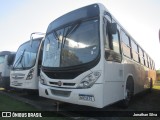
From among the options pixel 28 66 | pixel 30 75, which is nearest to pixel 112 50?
pixel 30 75

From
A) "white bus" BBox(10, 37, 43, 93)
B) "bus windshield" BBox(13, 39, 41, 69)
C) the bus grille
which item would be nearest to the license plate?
the bus grille

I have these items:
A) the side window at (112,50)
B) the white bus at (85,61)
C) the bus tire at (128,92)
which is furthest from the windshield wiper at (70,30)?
the bus tire at (128,92)

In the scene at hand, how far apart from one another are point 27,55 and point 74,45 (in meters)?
4.36

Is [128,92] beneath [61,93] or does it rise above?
beneath

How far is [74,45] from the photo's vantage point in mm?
5730

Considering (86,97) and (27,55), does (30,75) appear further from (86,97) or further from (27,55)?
(86,97)

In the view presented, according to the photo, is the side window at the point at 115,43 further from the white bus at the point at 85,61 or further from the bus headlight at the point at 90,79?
the bus headlight at the point at 90,79

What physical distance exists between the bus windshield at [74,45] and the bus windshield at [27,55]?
260cm

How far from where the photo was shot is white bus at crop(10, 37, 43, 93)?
862 centimetres

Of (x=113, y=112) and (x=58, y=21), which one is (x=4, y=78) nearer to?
(x=58, y=21)

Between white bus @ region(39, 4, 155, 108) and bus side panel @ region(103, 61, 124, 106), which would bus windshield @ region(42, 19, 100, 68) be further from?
bus side panel @ region(103, 61, 124, 106)

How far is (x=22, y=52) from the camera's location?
32.3 ft

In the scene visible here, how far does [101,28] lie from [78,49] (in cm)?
81

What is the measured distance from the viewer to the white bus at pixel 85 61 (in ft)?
16.9
